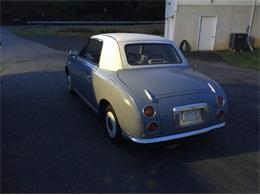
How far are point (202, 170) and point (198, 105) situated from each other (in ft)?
2.85

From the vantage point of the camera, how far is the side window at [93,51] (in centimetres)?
519

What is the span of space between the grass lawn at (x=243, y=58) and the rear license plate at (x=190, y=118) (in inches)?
316

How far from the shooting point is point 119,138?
428cm

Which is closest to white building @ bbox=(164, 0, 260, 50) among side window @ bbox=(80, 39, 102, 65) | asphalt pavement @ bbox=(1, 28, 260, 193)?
asphalt pavement @ bbox=(1, 28, 260, 193)

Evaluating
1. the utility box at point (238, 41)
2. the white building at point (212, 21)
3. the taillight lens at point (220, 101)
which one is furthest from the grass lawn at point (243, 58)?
the taillight lens at point (220, 101)

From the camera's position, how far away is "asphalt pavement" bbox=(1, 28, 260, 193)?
3414 millimetres

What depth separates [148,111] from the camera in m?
3.74

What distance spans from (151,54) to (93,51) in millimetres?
1172

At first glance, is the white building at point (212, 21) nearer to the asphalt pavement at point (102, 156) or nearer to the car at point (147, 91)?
the asphalt pavement at point (102, 156)

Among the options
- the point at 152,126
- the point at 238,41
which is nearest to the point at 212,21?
the point at 238,41

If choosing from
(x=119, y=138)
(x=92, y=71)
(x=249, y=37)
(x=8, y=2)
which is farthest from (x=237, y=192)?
(x=8, y=2)

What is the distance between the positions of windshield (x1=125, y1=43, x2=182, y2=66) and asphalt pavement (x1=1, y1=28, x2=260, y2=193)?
133cm

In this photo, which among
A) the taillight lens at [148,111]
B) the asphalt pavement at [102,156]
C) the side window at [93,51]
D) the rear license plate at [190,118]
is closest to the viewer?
the asphalt pavement at [102,156]

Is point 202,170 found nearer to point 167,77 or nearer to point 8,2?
point 167,77
